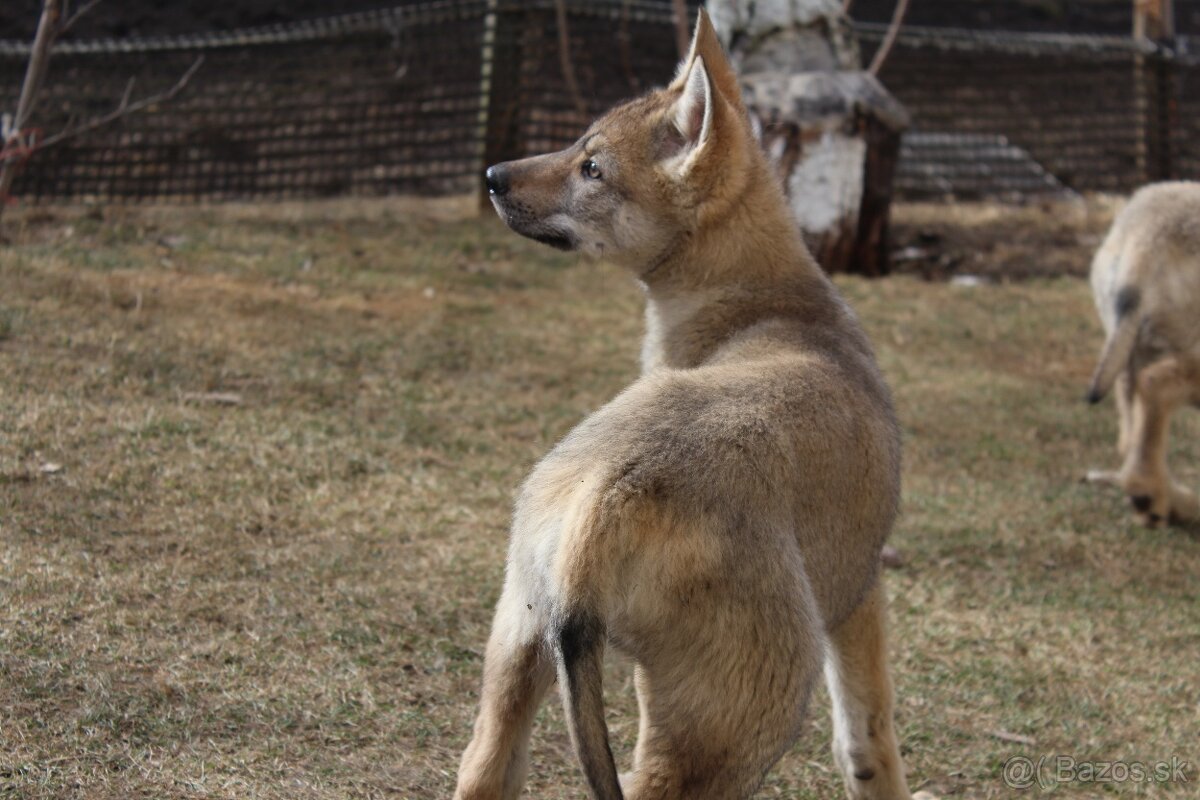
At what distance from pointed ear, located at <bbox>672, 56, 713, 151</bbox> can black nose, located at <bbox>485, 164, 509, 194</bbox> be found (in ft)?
2.03

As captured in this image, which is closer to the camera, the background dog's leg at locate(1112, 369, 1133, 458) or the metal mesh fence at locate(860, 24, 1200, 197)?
the background dog's leg at locate(1112, 369, 1133, 458)

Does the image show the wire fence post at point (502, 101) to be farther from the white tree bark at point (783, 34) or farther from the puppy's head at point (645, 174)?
the puppy's head at point (645, 174)

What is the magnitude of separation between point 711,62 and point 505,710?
2.44 meters

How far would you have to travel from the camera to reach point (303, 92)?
10844 millimetres

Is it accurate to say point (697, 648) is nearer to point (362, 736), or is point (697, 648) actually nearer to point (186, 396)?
point (362, 736)

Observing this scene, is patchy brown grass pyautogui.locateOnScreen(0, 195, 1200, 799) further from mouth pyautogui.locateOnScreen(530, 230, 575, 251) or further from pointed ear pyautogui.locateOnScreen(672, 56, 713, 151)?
pointed ear pyautogui.locateOnScreen(672, 56, 713, 151)

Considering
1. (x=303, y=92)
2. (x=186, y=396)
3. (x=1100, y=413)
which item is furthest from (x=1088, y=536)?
(x=303, y=92)

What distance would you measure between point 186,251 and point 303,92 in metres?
2.53

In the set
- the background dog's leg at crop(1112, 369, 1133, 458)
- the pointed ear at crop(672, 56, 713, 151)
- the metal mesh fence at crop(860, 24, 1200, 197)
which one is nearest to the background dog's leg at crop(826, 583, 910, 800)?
the pointed ear at crop(672, 56, 713, 151)

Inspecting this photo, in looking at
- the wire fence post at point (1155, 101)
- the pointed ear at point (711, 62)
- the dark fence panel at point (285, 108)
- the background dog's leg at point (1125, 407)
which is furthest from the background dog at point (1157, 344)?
the wire fence post at point (1155, 101)

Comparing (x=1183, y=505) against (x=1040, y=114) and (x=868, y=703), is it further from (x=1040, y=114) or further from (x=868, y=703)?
(x=1040, y=114)

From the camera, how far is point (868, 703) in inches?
163

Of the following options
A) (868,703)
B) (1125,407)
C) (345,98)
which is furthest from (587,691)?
(345,98)

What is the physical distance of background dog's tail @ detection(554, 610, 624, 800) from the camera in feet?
9.20
